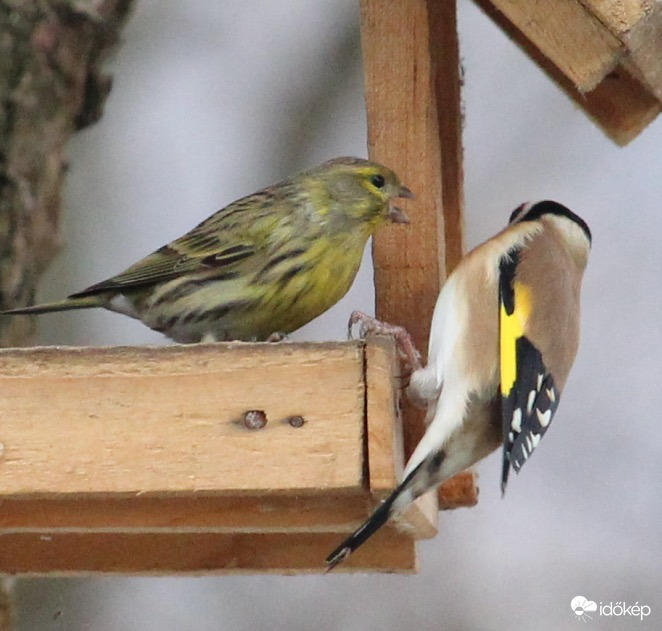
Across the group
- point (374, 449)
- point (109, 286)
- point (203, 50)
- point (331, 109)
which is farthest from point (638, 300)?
point (374, 449)

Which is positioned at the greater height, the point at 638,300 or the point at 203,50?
the point at 203,50

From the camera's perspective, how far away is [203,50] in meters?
5.93

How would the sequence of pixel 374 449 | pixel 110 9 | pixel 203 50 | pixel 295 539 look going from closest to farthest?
pixel 374 449
pixel 295 539
pixel 110 9
pixel 203 50

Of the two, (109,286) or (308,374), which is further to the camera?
(109,286)

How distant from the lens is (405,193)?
289 centimetres

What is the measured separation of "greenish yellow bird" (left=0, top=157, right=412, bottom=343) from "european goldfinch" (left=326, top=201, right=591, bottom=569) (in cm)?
29

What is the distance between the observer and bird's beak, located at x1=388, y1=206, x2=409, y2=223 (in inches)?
114

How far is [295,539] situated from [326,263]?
2.22 feet

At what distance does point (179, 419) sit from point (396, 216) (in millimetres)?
876

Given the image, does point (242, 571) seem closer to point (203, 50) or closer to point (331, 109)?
point (331, 109)

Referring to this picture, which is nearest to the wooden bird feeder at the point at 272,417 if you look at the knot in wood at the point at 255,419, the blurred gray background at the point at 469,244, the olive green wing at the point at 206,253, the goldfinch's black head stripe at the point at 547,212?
the knot in wood at the point at 255,419

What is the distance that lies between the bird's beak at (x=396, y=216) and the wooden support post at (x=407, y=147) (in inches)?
0.6

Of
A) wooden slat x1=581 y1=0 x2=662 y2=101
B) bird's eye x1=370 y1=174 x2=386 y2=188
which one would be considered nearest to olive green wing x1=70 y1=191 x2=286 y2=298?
bird's eye x1=370 y1=174 x2=386 y2=188

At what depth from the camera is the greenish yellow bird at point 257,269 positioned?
308 centimetres
